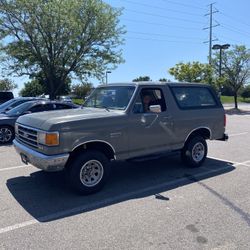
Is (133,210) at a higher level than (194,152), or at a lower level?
lower

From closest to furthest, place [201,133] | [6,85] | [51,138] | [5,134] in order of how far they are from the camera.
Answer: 1. [51,138]
2. [201,133]
3. [5,134]
4. [6,85]

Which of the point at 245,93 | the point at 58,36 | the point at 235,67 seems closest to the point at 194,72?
the point at 235,67

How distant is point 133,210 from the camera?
180 inches

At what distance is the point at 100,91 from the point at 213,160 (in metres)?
3.46

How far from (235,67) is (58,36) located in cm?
2012

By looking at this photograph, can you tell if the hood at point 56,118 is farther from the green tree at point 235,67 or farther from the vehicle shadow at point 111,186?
the green tree at point 235,67

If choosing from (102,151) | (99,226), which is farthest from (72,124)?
(99,226)

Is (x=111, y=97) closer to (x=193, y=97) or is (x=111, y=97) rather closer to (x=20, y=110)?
(x=193, y=97)

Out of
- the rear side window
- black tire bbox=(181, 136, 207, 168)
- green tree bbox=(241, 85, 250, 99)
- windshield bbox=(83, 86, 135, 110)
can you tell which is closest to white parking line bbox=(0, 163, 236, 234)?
black tire bbox=(181, 136, 207, 168)

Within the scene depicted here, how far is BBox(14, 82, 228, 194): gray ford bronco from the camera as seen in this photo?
194 inches

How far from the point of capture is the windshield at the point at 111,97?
235 inches

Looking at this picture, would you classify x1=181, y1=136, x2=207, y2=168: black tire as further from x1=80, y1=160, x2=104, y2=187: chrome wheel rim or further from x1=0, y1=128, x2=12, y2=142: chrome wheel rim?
x1=0, y1=128, x2=12, y2=142: chrome wheel rim

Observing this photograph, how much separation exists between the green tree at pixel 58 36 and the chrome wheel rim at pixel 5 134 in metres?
13.8

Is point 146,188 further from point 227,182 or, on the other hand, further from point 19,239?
point 19,239
